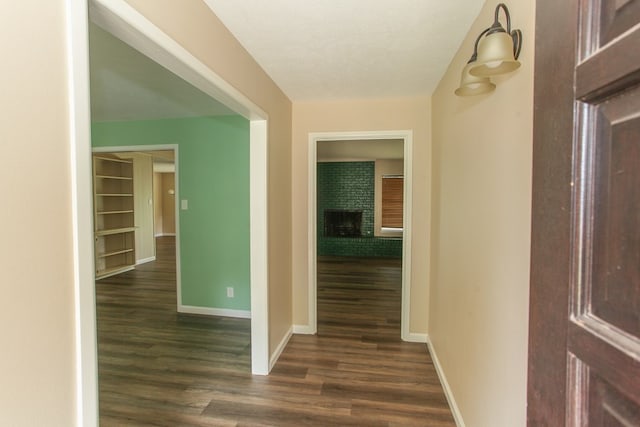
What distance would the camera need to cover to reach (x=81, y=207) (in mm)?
803

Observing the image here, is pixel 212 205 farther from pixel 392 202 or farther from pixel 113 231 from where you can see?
pixel 392 202

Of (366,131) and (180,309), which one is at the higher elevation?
(366,131)

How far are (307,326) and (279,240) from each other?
1.03m

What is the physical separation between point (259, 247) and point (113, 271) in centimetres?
435

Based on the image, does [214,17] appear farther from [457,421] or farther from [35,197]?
[457,421]

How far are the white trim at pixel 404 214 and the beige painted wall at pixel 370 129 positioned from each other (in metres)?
0.04

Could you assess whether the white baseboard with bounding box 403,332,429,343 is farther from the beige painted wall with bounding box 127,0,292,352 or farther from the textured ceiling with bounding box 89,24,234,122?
the textured ceiling with bounding box 89,24,234,122

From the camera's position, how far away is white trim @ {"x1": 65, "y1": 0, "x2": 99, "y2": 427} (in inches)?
30.4

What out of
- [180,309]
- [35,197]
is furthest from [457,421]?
[180,309]

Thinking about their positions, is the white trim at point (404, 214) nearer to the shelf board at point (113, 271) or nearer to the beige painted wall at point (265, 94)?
the beige painted wall at point (265, 94)

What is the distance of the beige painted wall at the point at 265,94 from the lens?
1.22 meters

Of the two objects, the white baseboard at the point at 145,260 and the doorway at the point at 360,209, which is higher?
the doorway at the point at 360,209

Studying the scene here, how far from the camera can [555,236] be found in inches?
21.6

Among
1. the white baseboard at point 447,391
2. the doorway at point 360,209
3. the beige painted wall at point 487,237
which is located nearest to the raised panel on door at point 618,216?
the beige painted wall at point 487,237
